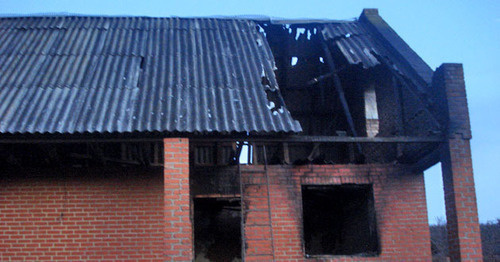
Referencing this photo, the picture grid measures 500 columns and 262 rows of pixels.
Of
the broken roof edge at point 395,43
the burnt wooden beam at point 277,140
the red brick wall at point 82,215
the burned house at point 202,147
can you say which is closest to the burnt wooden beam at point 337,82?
the burned house at point 202,147

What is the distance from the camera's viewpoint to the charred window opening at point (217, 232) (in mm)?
12047

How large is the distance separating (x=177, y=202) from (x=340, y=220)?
232 inches

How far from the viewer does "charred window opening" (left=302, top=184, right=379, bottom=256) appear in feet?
35.1

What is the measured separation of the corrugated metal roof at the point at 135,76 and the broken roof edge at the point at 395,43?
8.11 ft

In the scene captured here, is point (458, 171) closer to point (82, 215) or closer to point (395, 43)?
point (395, 43)

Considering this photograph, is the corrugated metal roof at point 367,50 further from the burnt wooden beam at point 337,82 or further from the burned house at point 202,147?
the burnt wooden beam at point 337,82

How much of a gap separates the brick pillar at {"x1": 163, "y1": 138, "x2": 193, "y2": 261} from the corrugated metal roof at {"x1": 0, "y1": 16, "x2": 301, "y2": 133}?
35 cm

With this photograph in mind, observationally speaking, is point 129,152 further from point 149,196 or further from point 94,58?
point 94,58

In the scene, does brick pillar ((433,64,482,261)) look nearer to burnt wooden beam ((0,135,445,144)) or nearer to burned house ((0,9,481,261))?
burned house ((0,9,481,261))

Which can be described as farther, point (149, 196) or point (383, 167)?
point (383, 167)

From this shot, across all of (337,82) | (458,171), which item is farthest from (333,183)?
(458,171)

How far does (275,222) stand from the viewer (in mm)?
10031

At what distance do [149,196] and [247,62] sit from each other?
318 centimetres

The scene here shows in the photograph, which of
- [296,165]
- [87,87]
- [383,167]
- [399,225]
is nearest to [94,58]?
[87,87]
